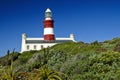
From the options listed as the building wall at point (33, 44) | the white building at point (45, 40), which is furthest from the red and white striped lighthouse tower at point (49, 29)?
the building wall at point (33, 44)

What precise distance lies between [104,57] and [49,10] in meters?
80.6

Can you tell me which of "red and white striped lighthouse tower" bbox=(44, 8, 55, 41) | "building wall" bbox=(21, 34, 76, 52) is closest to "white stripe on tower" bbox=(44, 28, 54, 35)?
"red and white striped lighthouse tower" bbox=(44, 8, 55, 41)

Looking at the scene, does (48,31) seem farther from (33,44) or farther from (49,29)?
(33,44)

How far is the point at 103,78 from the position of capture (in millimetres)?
20344

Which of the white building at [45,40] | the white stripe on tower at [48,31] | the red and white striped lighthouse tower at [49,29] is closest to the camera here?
the white building at [45,40]

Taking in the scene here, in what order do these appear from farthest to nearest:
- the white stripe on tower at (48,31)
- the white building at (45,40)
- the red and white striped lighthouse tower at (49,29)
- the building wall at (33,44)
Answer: the white stripe on tower at (48,31) → the red and white striped lighthouse tower at (49,29) → the white building at (45,40) → the building wall at (33,44)

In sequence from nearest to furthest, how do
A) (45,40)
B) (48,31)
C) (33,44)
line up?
(33,44)
(45,40)
(48,31)

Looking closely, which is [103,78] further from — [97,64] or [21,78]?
[21,78]

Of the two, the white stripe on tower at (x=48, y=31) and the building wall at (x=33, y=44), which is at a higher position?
the white stripe on tower at (x=48, y=31)

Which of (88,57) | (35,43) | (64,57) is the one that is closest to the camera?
(88,57)

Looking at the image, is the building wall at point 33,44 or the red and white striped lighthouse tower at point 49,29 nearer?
the building wall at point 33,44

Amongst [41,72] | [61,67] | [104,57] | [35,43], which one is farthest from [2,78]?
[35,43]

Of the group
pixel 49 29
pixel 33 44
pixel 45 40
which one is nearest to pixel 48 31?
pixel 49 29

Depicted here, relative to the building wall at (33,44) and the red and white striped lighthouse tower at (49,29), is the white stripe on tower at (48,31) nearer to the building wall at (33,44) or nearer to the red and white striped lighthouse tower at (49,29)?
the red and white striped lighthouse tower at (49,29)
